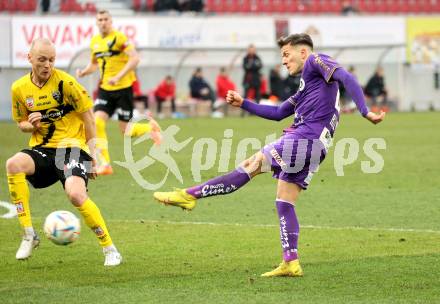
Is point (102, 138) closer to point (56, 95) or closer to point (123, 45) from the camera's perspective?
point (123, 45)

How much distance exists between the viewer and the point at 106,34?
1627cm

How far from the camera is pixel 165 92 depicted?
3186cm

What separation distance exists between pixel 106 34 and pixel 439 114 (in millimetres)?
18683

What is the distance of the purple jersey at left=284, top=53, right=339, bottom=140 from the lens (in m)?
8.20

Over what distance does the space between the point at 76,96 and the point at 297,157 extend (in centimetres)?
214

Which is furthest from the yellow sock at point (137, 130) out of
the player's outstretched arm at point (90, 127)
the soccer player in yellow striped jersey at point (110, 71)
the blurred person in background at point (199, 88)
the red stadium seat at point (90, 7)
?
the red stadium seat at point (90, 7)

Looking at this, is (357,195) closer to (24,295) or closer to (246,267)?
(246,267)

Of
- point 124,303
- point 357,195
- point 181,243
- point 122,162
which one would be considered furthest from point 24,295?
point 122,162

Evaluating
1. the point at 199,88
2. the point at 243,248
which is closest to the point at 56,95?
the point at 243,248

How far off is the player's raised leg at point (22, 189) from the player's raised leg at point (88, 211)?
15.8 inches

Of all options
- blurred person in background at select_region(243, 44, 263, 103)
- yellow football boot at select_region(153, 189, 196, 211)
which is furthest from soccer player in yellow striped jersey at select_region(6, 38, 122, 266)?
blurred person in background at select_region(243, 44, 263, 103)

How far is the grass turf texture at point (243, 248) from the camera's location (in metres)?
7.54

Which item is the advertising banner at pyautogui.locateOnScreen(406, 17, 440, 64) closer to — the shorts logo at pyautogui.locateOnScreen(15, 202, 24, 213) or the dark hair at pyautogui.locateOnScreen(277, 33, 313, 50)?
the dark hair at pyautogui.locateOnScreen(277, 33, 313, 50)

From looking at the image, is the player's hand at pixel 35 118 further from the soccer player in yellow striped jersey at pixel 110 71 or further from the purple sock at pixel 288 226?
the soccer player in yellow striped jersey at pixel 110 71
